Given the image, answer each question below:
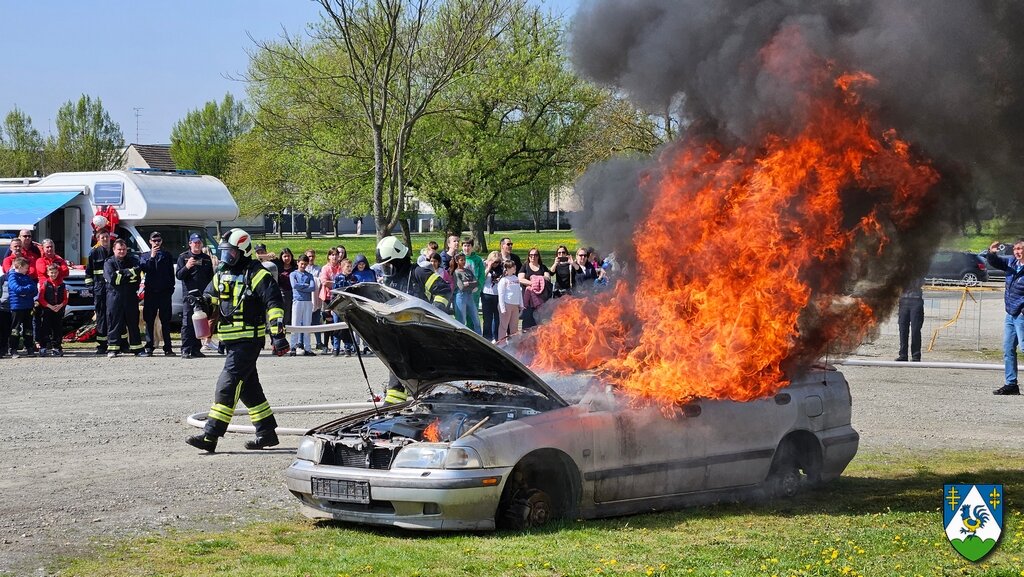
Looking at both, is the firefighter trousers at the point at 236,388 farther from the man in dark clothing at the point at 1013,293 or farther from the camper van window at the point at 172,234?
the camper van window at the point at 172,234

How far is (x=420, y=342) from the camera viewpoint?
8203 mm

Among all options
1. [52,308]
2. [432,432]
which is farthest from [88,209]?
[432,432]

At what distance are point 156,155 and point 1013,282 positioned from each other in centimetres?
8154

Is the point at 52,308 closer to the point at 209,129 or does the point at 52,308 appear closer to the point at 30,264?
the point at 30,264

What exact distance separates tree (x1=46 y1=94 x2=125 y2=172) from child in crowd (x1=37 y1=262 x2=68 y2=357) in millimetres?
42464

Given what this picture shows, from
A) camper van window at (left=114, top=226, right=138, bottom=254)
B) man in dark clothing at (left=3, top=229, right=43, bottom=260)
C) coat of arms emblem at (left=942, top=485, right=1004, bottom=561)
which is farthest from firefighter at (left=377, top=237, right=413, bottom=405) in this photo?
camper van window at (left=114, top=226, right=138, bottom=254)

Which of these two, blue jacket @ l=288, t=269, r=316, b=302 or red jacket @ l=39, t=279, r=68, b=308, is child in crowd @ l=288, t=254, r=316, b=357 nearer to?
blue jacket @ l=288, t=269, r=316, b=302

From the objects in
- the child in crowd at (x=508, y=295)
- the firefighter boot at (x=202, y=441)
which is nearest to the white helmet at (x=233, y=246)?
the firefighter boot at (x=202, y=441)

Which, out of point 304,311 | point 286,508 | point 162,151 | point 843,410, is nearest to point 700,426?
point 843,410

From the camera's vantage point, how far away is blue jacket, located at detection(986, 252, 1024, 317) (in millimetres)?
13812

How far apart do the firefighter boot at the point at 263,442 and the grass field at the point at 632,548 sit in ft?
9.18

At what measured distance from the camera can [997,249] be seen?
1338 centimetres

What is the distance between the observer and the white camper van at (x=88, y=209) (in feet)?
66.4

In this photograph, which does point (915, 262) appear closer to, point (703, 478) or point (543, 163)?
point (703, 478)
